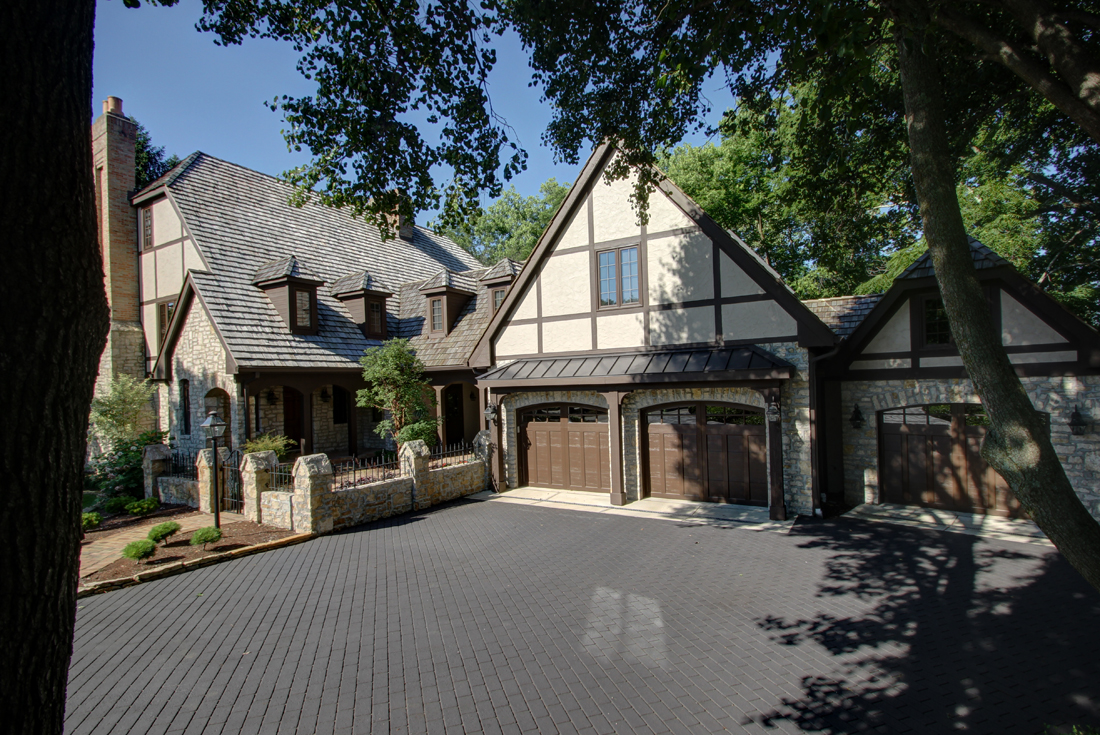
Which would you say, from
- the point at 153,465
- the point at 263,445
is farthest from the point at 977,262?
the point at 153,465

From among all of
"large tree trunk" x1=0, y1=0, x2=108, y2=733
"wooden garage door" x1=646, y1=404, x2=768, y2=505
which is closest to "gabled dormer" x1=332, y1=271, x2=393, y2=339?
"wooden garage door" x1=646, y1=404, x2=768, y2=505

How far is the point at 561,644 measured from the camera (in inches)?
264

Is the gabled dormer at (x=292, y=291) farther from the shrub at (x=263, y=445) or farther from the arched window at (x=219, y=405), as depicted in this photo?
the shrub at (x=263, y=445)

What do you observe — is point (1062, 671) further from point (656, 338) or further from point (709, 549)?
point (656, 338)

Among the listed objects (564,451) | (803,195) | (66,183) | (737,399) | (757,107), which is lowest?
(564,451)

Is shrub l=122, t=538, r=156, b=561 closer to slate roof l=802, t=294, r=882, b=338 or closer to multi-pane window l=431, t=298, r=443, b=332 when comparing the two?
multi-pane window l=431, t=298, r=443, b=332

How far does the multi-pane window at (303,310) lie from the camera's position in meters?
17.2

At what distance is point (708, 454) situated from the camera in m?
13.5

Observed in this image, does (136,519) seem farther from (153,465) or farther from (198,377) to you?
(198,377)

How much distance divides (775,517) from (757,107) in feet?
26.2

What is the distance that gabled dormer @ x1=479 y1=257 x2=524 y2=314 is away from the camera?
56.5ft

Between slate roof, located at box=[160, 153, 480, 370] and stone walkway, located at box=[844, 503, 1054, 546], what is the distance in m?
14.5

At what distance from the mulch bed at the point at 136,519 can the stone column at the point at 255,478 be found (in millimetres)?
1941

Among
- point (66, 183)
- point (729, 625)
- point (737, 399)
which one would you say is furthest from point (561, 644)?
point (737, 399)
